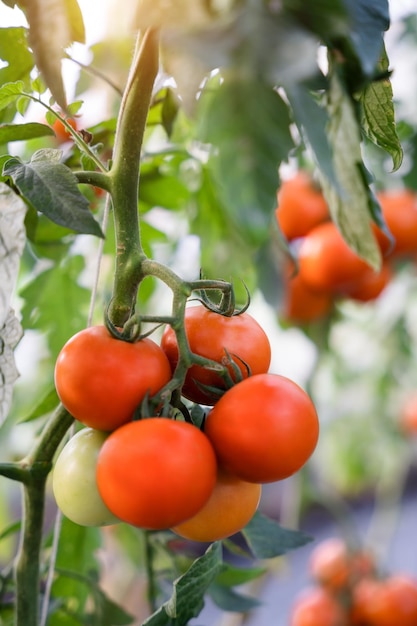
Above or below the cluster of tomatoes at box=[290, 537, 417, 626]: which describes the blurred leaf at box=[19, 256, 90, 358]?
above

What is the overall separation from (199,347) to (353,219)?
122 mm

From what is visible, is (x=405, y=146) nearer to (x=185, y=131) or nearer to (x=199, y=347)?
(x=185, y=131)

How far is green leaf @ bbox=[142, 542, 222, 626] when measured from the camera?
0.45 metres

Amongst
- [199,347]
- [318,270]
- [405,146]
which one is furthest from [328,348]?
[199,347]

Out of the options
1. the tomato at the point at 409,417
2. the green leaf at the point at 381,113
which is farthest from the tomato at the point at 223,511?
the tomato at the point at 409,417

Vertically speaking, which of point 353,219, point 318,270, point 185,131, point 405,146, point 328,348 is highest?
point 353,219

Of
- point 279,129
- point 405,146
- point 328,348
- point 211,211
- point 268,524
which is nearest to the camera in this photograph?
point 279,129

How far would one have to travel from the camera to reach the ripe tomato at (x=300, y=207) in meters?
1.00

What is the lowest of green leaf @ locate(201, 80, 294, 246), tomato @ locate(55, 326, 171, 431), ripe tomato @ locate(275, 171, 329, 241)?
ripe tomato @ locate(275, 171, 329, 241)

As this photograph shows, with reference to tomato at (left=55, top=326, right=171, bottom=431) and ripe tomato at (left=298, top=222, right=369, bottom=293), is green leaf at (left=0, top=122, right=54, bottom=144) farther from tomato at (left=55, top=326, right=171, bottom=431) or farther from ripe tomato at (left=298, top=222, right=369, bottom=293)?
ripe tomato at (left=298, top=222, right=369, bottom=293)

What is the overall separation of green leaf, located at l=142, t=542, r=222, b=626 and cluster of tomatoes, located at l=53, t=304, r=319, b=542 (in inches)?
2.5

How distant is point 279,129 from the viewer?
0.26m

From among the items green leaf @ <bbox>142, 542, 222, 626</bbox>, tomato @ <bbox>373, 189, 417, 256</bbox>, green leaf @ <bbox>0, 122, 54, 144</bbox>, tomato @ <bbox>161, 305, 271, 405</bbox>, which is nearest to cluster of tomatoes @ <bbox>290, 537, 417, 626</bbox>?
tomato @ <bbox>373, 189, 417, 256</bbox>

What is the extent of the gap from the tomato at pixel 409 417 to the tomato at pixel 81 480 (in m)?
1.53
